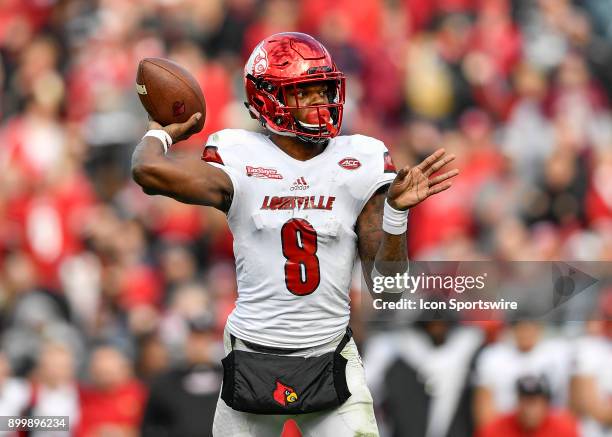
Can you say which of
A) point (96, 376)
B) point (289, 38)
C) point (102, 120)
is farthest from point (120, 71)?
point (289, 38)

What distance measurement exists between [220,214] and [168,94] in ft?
15.7

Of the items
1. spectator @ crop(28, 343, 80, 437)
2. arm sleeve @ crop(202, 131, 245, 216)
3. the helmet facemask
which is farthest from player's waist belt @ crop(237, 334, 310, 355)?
spectator @ crop(28, 343, 80, 437)

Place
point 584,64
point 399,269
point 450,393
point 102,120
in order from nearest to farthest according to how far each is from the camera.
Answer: point 399,269
point 450,393
point 102,120
point 584,64

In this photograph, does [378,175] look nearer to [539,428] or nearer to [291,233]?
[291,233]

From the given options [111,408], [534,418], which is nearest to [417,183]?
[534,418]

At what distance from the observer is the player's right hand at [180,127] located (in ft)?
14.9

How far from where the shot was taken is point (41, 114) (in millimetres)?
10492

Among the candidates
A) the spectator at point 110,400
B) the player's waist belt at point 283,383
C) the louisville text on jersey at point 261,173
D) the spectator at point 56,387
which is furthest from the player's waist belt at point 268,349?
the spectator at point 56,387

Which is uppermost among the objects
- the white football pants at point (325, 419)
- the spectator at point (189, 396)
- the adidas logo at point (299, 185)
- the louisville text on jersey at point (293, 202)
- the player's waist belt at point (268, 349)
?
the adidas logo at point (299, 185)

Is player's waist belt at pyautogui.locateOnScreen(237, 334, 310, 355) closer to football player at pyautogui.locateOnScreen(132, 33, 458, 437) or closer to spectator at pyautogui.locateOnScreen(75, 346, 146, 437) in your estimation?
football player at pyautogui.locateOnScreen(132, 33, 458, 437)

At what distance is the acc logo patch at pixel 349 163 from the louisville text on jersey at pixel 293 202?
16 centimetres

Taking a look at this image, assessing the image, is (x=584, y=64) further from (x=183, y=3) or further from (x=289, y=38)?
(x=289, y=38)

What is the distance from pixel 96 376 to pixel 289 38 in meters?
3.63

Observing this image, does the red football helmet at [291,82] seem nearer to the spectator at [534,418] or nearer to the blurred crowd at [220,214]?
the blurred crowd at [220,214]
